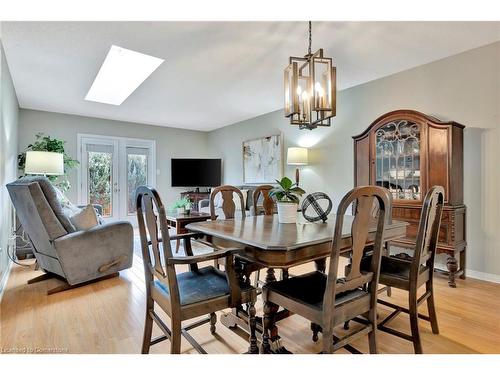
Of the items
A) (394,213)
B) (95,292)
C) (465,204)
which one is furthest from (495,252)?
(95,292)

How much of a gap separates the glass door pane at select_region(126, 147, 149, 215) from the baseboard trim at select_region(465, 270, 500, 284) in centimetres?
586

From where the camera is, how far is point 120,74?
3607 mm

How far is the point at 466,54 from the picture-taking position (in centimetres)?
293

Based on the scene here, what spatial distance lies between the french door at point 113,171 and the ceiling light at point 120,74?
5.08 ft

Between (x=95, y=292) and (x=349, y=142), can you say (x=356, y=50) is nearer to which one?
(x=349, y=142)

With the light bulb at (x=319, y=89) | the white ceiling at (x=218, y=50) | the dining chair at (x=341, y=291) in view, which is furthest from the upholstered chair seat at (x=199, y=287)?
the white ceiling at (x=218, y=50)

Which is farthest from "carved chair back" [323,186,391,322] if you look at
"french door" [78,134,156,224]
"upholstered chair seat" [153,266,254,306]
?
"french door" [78,134,156,224]

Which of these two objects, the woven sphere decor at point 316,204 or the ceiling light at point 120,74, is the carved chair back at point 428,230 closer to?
the woven sphere decor at point 316,204

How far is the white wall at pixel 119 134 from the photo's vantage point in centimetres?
517

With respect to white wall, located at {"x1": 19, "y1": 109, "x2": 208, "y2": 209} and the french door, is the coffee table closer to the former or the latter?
the french door

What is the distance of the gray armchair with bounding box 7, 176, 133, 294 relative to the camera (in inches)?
101

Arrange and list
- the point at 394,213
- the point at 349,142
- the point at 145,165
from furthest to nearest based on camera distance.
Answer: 1. the point at 145,165
2. the point at 349,142
3. the point at 394,213
